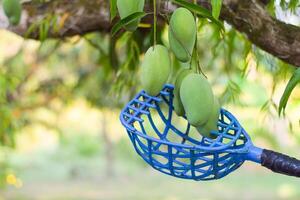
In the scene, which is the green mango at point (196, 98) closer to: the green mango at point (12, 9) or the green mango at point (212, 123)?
the green mango at point (212, 123)

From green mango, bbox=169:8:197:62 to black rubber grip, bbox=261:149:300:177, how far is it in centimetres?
10

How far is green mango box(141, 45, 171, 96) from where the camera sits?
453 millimetres

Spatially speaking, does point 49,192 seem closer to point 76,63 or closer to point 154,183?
point 154,183

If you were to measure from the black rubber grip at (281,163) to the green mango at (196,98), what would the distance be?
61 millimetres

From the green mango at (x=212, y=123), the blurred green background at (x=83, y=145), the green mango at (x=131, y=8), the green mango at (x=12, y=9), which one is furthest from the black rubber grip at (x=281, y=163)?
the blurred green background at (x=83, y=145)

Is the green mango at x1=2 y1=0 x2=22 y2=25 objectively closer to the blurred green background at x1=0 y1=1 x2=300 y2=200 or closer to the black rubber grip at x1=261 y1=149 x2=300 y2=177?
the black rubber grip at x1=261 y1=149 x2=300 y2=177

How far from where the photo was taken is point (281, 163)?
0.47 meters

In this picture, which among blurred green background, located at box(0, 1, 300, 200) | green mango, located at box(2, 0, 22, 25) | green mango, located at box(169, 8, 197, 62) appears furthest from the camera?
blurred green background, located at box(0, 1, 300, 200)

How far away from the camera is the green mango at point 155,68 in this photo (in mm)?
453

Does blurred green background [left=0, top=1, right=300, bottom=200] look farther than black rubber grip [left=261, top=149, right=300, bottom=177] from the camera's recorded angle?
Yes

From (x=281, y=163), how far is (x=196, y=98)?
0.09 meters

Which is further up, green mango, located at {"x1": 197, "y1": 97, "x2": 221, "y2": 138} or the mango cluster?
the mango cluster

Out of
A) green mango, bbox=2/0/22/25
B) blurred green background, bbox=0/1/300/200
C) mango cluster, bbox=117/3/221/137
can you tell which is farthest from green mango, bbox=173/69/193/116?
blurred green background, bbox=0/1/300/200

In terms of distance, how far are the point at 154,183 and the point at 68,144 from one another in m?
0.81
